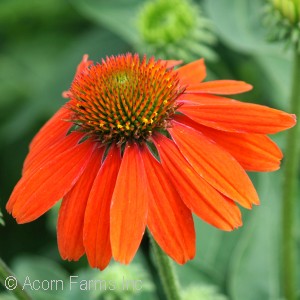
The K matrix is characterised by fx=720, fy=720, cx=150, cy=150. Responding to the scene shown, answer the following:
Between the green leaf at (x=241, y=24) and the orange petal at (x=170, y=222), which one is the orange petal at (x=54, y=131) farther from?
the green leaf at (x=241, y=24)

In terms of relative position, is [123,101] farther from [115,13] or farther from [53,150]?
[115,13]

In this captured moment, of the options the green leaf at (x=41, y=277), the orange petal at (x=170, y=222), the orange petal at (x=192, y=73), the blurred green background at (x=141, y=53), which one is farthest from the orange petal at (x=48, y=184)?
the green leaf at (x=41, y=277)

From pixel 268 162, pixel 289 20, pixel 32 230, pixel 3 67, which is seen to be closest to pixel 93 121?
pixel 268 162

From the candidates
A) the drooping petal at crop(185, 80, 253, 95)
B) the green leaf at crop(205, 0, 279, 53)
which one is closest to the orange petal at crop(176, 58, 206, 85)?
the drooping petal at crop(185, 80, 253, 95)

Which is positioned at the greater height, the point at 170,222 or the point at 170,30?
the point at 170,30

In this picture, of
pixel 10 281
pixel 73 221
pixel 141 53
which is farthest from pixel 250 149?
pixel 141 53

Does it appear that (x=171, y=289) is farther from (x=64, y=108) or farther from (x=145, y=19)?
(x=145, y=19)
